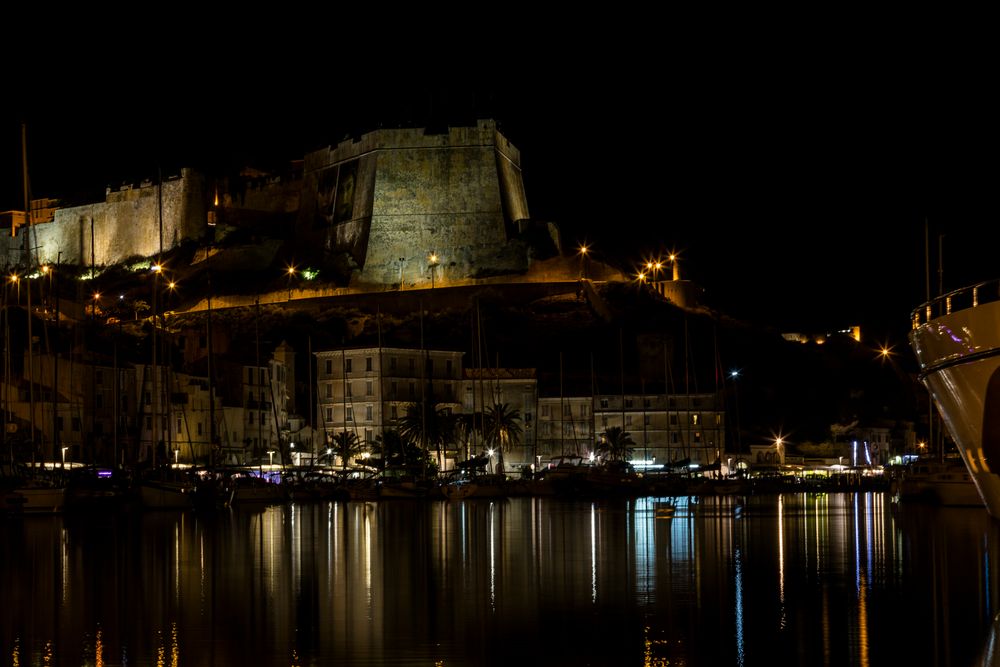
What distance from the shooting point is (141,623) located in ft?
42.4

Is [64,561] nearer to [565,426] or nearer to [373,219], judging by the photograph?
[565,426]

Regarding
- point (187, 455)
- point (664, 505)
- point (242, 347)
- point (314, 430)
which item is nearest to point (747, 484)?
point (664, 505)

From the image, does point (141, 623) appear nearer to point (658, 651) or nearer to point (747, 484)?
point (658, 651)

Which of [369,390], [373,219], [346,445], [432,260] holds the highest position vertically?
[373,219]

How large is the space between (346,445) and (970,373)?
45121 millimetres

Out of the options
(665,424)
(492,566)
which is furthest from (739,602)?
(665,424)

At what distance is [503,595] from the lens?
49.4 feet

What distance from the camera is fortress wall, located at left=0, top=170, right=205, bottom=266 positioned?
83.6 meters

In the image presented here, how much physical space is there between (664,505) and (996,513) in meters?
26.4

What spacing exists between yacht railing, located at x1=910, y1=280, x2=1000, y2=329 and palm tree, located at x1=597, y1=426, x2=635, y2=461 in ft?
144

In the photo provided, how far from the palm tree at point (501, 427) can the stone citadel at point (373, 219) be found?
48.9 feet

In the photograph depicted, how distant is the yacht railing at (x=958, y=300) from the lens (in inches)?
526

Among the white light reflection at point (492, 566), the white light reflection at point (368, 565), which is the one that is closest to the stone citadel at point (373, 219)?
the white light reflection at point (492, 566)

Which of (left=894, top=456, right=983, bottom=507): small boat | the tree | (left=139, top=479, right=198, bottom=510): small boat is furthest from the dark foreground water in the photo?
the tree
